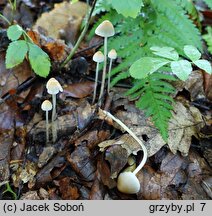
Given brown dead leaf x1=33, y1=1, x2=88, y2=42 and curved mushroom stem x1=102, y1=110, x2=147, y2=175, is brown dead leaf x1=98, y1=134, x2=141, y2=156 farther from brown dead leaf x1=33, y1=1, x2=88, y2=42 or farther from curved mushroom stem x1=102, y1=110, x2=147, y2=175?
brown dead leaf x1=33, y1=1, x2=88, y2=42

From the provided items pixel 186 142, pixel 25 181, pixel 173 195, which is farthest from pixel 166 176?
pixel 25 181

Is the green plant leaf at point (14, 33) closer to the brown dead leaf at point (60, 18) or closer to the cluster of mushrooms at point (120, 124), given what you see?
the cluster of mushrooms at point (120, 124)

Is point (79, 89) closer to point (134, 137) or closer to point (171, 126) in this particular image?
point (134, 137)

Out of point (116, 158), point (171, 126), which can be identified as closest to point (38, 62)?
point (116, 158)

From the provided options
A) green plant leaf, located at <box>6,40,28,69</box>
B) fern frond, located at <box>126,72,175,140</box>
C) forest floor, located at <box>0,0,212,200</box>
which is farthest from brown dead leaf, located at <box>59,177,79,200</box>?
green plant leaf, located at <box>6,40,28,69</box>

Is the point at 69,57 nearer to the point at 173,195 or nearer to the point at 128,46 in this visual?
the point at 128,46

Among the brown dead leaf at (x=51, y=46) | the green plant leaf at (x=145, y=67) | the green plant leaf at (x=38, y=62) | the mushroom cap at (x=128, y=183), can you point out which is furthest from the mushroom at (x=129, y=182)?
the brown dead leaf at (x=51, y=46)
